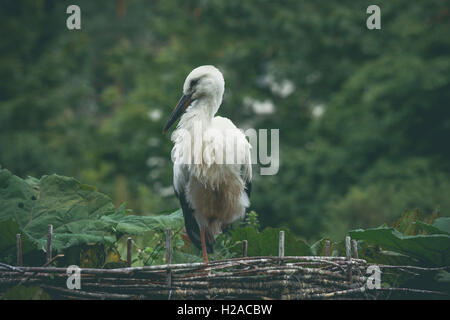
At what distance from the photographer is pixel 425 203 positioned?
32.3 ft

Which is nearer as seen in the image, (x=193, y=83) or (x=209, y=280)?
(x=209, y=280)

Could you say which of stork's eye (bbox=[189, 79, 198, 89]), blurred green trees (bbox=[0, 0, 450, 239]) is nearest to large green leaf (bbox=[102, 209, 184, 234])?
stork's eye (bbox=[189, 79, 198, 89])

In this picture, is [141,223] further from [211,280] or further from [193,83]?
[193,83]

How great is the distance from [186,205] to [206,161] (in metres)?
0.44

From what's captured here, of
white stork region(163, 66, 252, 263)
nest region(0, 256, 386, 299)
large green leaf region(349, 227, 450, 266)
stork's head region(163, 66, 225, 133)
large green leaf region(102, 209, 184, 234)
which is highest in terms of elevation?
stork's head region(163, 66, 225, 133)

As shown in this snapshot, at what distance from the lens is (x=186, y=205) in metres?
4.22

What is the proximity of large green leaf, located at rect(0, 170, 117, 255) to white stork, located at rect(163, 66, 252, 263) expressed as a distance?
0.88 metres

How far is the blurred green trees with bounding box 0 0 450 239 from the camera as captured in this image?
36.6ft

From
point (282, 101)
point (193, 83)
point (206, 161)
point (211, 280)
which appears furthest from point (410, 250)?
point (282, 101)

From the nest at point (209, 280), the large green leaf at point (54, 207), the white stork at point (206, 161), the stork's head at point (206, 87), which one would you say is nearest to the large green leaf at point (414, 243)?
the nest at point (209, 280)

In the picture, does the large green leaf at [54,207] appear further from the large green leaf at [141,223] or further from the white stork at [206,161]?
the white stork at [206,161]

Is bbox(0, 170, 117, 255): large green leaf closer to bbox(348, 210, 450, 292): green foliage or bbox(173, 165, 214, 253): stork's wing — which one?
bbox(173, 165, 214, 253): stork's wing
